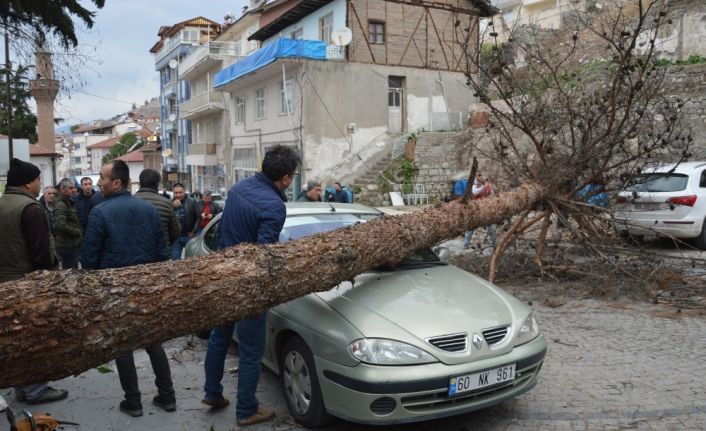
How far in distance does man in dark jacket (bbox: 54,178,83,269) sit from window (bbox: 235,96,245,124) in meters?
24.9

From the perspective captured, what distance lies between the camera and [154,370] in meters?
4.41

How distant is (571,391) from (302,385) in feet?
7.20

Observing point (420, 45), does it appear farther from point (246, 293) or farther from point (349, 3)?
point (246, 293)

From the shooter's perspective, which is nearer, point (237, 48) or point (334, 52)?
point (334, 52)

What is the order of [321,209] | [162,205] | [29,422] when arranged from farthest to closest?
1. [162,205]
2. [321,209]
3. [29,422]

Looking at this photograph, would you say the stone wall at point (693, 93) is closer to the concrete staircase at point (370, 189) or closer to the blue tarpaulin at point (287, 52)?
the concrete staircase at point (370, 189)

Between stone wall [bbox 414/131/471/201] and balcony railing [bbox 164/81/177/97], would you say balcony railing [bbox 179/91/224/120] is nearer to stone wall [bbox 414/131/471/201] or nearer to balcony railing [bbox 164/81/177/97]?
balcony railing [bbox 164/81/177/97]

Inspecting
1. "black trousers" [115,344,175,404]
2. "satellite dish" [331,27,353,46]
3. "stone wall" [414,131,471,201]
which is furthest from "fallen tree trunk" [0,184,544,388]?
"satellite dish" [331,27,353,46]

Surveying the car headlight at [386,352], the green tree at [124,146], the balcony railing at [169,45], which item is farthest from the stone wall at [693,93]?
the green tree at [124,146]

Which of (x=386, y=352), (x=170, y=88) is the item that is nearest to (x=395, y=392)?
(x=386, y=352)

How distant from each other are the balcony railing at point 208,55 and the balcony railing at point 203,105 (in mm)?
1940

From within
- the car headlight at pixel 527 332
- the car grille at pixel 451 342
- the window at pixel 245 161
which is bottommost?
the car headlight at pixel 527 332

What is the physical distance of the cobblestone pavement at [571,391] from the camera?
4090mm

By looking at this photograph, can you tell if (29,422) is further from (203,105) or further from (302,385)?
(203,105)
